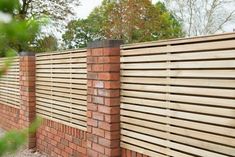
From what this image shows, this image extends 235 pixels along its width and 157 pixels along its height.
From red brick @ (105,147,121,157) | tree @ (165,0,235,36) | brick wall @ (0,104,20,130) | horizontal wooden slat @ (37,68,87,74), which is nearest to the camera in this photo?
red brick @ (105,147,121,157)

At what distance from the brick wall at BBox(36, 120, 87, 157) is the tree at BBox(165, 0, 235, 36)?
21.2 m

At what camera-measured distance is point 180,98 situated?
3.54 m

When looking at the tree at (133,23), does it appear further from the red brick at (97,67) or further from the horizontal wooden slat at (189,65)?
the horizontal wooden slat at (189,65)

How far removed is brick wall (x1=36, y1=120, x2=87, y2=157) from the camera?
5.65 metres

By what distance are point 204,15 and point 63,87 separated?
23132mm

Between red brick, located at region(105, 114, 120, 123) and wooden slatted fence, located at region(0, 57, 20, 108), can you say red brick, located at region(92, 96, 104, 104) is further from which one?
wooden slatted fence, located at region(0, 57, 20, 108)

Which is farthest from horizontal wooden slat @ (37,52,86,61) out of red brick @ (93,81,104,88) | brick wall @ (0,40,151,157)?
red brick @ (93,81,104,88)

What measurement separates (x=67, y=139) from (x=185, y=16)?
24.5 meters

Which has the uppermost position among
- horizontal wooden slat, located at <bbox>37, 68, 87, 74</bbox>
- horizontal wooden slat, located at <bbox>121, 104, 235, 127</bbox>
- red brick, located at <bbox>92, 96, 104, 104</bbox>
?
horizontal wooden slat, located at <bbox>37, 68, 87, 74</bbox>

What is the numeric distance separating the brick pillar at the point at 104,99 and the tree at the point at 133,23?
22223 millimetres

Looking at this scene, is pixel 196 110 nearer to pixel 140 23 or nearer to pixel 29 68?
pixel 29 68

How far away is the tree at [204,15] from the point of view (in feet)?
88.6

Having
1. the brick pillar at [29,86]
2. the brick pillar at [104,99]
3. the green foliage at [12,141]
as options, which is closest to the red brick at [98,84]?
the brick pillar at [104,99]

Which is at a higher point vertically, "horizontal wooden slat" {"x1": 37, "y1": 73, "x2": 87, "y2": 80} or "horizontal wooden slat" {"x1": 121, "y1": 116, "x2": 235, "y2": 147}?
"horizontal wooden slat" {"x1": 37, "y1": 73, "x2": 87, "y2": 80}
